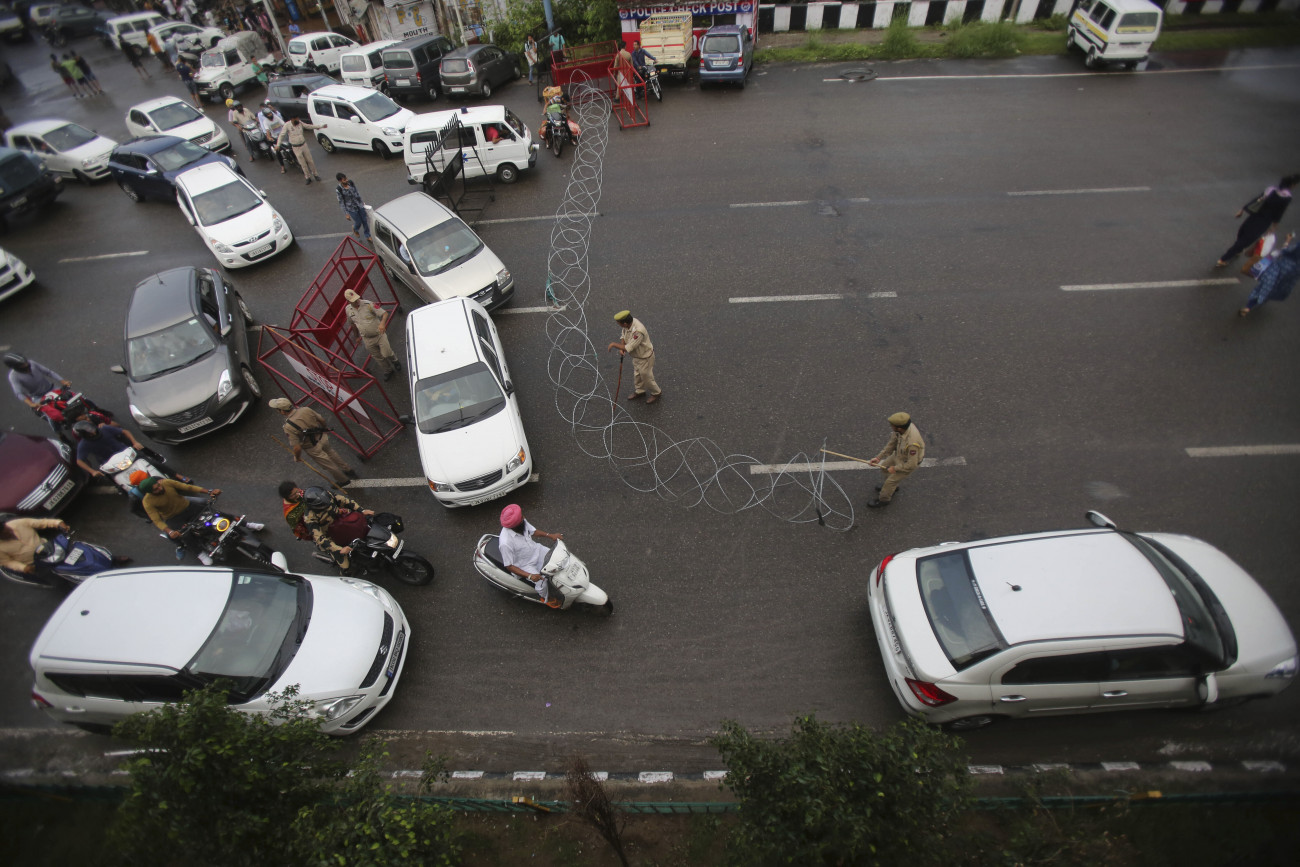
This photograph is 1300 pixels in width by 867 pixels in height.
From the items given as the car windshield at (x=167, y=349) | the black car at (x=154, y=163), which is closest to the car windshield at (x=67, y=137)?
the black car at (x=154, y=163)

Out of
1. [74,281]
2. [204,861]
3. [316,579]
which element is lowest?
[74,281]

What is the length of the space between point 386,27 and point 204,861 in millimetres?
28195

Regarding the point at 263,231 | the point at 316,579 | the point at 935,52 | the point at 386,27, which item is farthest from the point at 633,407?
the point at 386,27

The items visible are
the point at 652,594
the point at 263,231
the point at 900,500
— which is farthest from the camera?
the point at 263,231

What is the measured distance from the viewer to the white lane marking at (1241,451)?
7.55 meters

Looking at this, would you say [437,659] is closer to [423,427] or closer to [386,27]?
[423,427]

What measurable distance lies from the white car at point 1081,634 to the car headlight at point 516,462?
4.71 m

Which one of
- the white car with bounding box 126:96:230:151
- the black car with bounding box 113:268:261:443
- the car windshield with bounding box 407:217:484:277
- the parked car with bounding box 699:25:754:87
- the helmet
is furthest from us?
the white car with bounding box 126:96:230:151

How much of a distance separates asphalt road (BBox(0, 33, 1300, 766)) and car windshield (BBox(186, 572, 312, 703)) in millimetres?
1271

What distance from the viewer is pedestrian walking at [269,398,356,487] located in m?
7.46

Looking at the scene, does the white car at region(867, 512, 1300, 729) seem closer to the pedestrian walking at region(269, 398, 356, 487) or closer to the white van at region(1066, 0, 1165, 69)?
the pedestrian walking at region(269, 398, 356, 487)

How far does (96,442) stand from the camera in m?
7.98

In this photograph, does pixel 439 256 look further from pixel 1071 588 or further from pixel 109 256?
pixel 1071 588

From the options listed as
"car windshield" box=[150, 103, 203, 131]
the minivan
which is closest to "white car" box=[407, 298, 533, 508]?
the minivan
